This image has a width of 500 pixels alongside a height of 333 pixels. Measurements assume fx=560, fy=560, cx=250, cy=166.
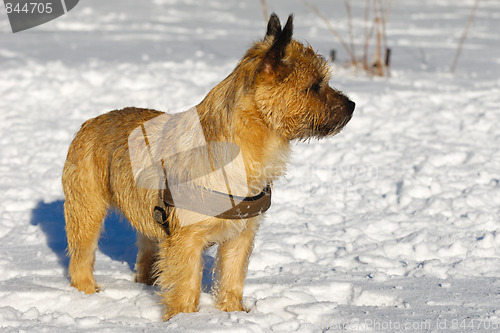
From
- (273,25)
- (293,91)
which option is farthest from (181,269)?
(273,25)

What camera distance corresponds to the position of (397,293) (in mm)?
3727

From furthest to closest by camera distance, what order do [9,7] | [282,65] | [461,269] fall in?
[9,7] < [461,269] < [282,65]

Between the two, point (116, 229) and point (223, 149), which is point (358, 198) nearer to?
point (116, 229)

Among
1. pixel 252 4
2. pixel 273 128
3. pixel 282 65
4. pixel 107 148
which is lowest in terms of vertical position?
pixel 252 4

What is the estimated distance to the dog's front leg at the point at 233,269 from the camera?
361 cm

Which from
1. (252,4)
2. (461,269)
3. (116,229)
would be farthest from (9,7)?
(461,269)

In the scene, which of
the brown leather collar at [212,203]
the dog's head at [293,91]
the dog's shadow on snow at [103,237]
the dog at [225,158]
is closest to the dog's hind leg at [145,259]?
the dog's shadow on snow at [103,237]

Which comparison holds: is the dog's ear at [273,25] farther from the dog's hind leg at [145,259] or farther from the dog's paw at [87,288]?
the dog's paw at [87,288]

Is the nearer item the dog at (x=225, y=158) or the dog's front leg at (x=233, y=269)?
the dog at (x=225, y=158)

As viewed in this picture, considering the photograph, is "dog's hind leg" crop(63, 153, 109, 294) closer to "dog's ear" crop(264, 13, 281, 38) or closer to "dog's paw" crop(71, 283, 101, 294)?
"dog's paw" crop(71, 283, 101, 294)

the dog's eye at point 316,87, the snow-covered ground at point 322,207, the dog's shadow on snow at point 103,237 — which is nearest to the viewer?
the dog's eye at point 316,87

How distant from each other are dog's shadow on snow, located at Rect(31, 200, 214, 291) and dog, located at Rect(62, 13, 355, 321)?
0.79m

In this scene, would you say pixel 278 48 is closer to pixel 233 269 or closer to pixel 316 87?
pixel 316 87

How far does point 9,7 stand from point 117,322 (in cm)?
1746
